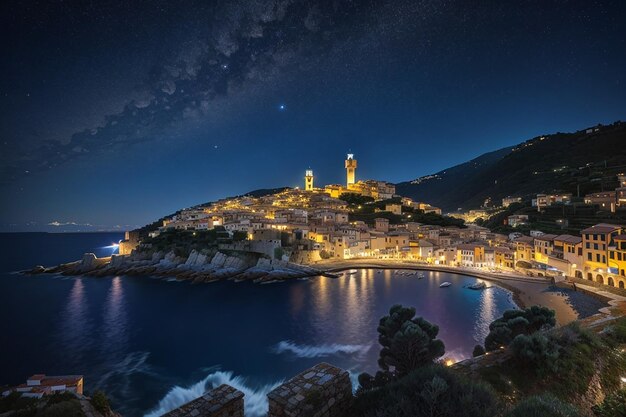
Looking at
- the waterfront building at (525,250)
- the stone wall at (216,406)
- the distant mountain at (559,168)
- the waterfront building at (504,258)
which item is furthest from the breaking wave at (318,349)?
the distant mountain at (559,168)

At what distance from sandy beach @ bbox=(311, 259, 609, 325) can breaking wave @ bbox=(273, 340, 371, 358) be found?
10680 millimetres

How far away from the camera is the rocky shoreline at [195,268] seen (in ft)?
120

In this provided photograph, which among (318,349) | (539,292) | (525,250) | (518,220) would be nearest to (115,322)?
(318,349)

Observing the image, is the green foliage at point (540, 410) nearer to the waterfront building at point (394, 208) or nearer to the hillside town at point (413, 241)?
the hillside town at point (413, 241)

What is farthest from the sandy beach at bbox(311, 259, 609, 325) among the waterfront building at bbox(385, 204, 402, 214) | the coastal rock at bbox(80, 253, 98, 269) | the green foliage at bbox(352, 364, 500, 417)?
the coastal rock at bbox(80, 253, 98, 269)

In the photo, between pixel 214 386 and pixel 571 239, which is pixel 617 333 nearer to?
pixel 214 386

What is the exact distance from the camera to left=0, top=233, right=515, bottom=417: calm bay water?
1393 cm

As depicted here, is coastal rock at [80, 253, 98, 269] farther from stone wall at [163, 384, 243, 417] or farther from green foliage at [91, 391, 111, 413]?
stone wall at [163, 384, 243, 417]

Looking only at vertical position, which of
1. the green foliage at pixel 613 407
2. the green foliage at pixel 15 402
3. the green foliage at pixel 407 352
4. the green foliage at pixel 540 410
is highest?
the green foliage at pixel 540 410

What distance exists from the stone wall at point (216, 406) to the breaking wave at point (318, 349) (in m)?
12.5

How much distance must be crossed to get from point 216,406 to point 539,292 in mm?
28228

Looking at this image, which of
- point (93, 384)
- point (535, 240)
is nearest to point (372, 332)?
point (93, 384)

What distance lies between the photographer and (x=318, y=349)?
54.1 ft

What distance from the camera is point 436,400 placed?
353 cm
